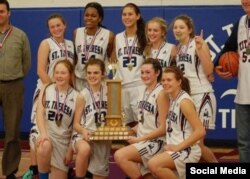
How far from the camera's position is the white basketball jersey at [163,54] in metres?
6.16

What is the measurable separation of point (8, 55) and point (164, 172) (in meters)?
2.22

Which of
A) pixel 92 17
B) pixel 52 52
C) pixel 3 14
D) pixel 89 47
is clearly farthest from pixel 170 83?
pixel 3 14

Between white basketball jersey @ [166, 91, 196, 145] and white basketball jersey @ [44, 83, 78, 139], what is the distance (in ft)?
3.35

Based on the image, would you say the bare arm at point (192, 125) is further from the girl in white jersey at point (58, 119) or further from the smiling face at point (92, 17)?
the smiling face at point (92, 17)

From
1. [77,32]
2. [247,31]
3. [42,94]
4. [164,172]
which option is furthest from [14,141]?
[247,31]

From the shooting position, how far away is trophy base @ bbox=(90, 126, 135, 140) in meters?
5.76

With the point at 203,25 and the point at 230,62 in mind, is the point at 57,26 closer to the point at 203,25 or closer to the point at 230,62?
the point at 230,62

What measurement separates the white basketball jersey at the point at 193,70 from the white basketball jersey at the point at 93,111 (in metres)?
0.87

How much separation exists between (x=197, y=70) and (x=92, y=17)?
4.19 ft

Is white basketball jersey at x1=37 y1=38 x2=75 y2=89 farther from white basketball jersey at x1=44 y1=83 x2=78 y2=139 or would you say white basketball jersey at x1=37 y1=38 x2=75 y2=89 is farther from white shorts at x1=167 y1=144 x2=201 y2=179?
white shorts at x1=167 y1=144 x2=201 y2=179

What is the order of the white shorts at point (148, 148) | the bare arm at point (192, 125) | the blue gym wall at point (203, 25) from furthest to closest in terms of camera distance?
the blue gym wall at point (203, 25) < the white shorts at point (148, 148) < the bare arm at point (192, 125)

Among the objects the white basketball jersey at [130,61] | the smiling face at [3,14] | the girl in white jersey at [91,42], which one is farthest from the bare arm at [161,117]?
the smiling face at [3,14]

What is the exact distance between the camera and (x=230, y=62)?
5.71 metres

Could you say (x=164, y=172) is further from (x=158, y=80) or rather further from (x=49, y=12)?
(x=49, y=12)
